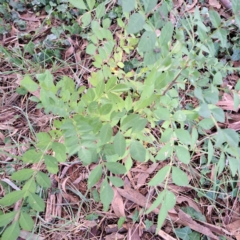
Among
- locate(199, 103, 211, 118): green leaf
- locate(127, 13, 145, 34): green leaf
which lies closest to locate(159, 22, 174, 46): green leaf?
locate(127, 13, 145, 34): green leaf

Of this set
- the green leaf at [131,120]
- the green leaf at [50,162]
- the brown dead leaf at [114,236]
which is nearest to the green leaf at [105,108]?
the green leaf at [131,120]

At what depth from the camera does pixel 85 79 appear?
1829 mm

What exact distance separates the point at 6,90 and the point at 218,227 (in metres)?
1.38

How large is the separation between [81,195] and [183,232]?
1.73ft

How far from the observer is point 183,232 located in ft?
4.80

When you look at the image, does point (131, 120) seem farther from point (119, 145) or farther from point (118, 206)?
point (118, 206)

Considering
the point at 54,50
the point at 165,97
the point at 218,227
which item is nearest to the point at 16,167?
the point at 54,50

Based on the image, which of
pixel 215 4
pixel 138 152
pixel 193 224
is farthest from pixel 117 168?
pixel 215 4

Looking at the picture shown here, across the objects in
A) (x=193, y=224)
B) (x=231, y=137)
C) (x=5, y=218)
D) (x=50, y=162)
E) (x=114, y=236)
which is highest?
(x=231, y=137)

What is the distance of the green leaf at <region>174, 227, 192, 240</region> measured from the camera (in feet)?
4.79

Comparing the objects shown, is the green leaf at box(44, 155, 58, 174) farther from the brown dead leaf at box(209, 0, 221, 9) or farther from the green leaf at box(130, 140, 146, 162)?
the brown dead leaf at box(209, 0, 221, 9)

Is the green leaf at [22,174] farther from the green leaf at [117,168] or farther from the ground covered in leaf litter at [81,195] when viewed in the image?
the ground covered in leaf litter at [81,195]

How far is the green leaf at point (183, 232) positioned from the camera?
146cm

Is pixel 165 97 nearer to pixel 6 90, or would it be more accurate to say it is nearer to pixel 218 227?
pixel 218 227
